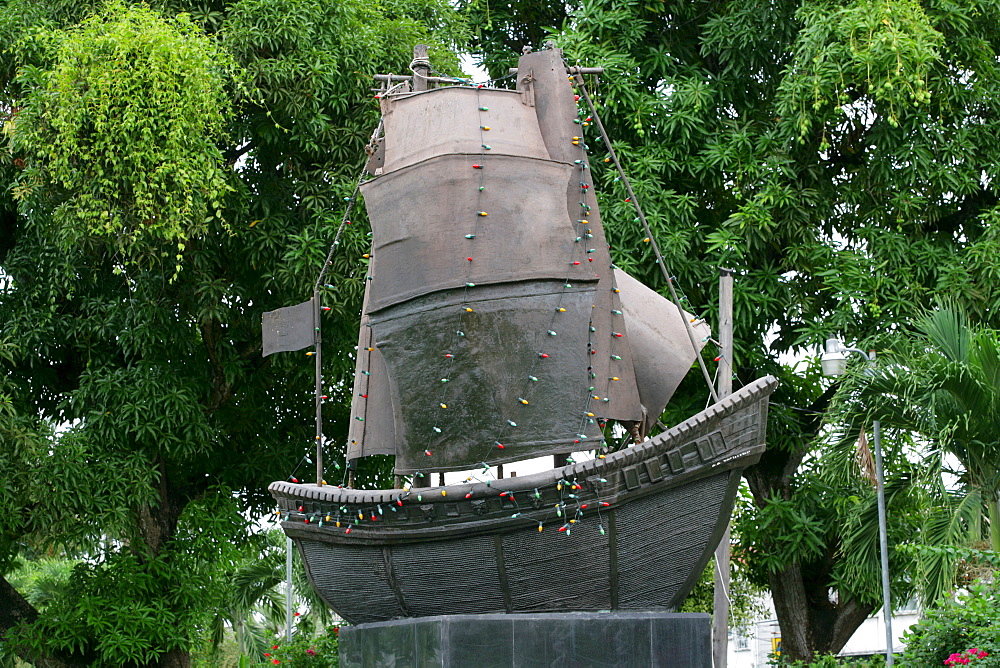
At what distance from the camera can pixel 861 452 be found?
10.4 meters

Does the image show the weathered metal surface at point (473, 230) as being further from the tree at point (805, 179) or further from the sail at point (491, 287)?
the tree at point (805, 179)

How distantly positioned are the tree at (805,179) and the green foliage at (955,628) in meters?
1.82

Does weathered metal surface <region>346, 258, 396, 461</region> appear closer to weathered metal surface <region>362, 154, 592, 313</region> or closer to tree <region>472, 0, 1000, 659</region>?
weathered metal surface <region>362, 154, 592, 313</region>

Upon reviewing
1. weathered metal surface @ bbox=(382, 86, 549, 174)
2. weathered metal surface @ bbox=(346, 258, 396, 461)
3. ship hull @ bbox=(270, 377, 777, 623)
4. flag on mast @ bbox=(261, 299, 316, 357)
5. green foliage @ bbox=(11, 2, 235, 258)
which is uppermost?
green foliage @ bbox=(11, 2, 235, 258)

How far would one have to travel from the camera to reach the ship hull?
650cm

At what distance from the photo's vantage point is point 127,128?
11.1 metres

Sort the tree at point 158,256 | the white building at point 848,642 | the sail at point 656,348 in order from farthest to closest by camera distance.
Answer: the white building at point 848,642 < the tree at point 158,256 < the sail at point 656,348

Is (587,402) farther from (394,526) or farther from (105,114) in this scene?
(105,114)

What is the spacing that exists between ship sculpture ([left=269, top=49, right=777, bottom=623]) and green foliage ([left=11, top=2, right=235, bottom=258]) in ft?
12.2

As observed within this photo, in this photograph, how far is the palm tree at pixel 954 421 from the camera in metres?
9.62

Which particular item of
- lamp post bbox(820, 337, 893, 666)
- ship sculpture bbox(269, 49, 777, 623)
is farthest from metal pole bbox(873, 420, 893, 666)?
ship sculpture bbox(269, 49, 777, 623)

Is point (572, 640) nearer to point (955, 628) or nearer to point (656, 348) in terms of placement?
point (656, 348)

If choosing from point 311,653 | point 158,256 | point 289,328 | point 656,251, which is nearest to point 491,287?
point 656,251

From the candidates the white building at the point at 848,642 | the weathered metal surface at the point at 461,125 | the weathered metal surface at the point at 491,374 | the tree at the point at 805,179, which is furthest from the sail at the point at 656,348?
the white building at the point at 848,642
